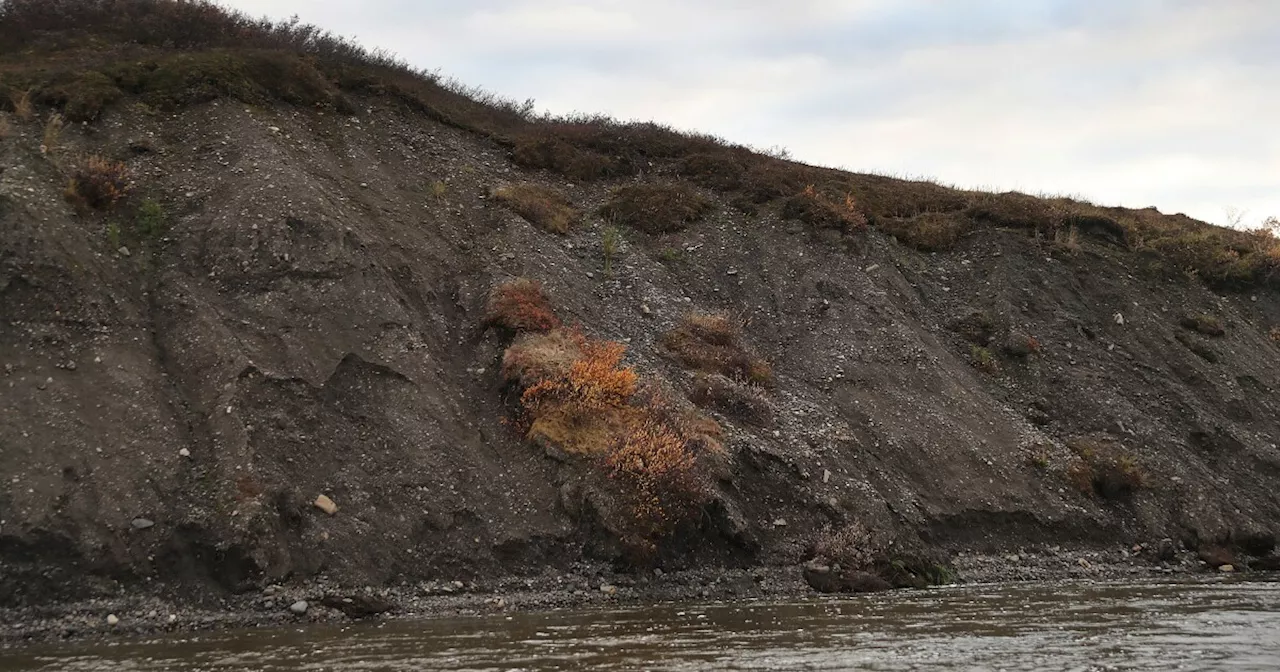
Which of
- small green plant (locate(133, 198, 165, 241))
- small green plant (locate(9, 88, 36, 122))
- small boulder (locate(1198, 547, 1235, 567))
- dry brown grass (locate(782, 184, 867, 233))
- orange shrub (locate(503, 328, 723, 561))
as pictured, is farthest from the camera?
dry brown grass (locate(782, 184, 867, 233))

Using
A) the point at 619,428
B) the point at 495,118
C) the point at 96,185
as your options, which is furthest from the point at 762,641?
the point at 495,118

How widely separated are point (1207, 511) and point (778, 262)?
46.7 feet

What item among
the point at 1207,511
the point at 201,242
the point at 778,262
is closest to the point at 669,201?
the point at 778,262

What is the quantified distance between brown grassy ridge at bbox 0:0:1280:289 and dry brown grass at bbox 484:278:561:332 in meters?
11.2

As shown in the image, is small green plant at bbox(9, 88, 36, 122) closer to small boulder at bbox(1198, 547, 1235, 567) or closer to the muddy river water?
the muddy river water

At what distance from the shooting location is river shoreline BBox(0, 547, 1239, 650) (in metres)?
13.5

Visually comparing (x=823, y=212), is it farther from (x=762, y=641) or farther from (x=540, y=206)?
(x=762, y=641)

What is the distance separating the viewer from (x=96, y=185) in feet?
69.2

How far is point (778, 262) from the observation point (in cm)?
3033

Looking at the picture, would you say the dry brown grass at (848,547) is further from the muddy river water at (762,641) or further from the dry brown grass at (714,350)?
the dry brown grass at (714,350)

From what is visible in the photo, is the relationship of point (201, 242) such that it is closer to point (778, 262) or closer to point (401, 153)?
point (401, 153)

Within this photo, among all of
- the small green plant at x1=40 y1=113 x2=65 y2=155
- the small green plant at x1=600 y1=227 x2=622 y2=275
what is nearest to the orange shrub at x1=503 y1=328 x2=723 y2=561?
the small green plant at x1=600 y1=227 x2=622 y2=275

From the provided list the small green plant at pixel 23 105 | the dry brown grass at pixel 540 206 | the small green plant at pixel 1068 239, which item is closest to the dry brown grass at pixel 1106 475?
the small green plant at pixel 1068 239

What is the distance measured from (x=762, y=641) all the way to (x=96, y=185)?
731 inches
